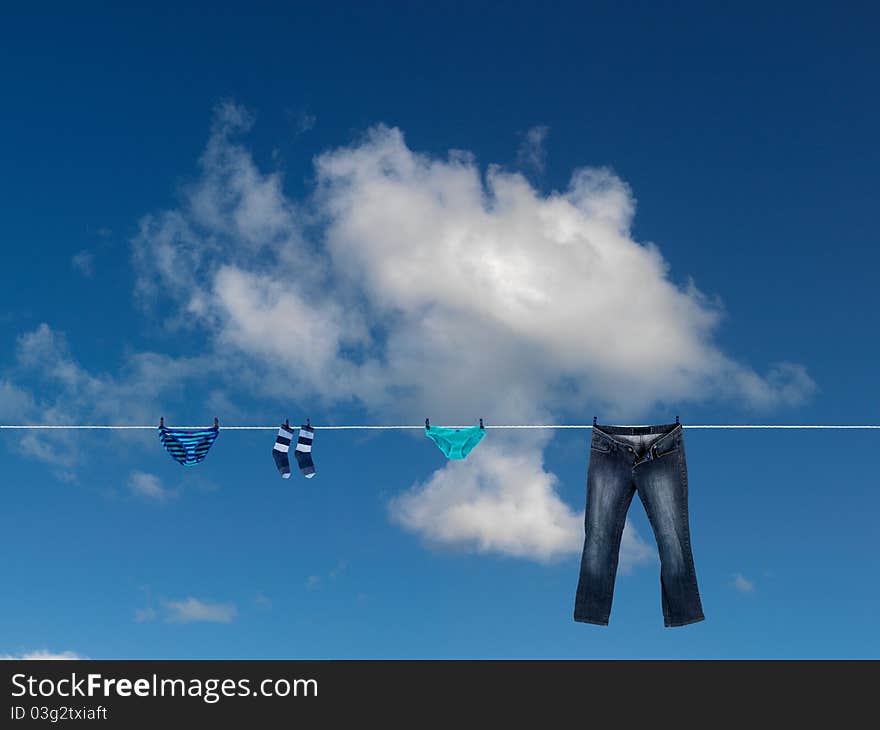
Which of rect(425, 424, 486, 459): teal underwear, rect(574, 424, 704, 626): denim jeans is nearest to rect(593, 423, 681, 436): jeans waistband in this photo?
rect(574, 424, 704, 626): denim jeans

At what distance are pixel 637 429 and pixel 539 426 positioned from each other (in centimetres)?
205

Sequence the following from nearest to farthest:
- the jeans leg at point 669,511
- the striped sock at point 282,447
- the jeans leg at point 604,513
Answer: the jeans leg at point 669,511
the jeans leg at point 604,513
the striped sock at point 282,447

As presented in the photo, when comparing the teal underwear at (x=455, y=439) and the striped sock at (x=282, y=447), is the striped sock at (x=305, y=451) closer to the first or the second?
the striped sock at (x=282, y=447)

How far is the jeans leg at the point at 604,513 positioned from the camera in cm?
1343

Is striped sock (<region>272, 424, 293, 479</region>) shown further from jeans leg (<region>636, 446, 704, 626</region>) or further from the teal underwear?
jeans leg (<region>636, 446, 704, 626</region>)

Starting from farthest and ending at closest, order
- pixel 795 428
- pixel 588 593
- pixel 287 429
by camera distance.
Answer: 1. pixel 287 429
2. pixel 588 593
3. pixel 795 428

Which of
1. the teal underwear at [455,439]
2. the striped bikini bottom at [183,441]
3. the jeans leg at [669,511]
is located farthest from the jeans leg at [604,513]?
the striped bikini bottom at [183,441]

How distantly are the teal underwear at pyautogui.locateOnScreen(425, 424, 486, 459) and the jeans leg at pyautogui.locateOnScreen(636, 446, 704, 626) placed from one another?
8.91 ft

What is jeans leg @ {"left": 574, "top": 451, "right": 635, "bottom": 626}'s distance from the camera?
Answer: 1343cm

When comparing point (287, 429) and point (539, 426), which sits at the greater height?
point (287, 429)

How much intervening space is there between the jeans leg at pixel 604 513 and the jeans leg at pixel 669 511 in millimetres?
288
